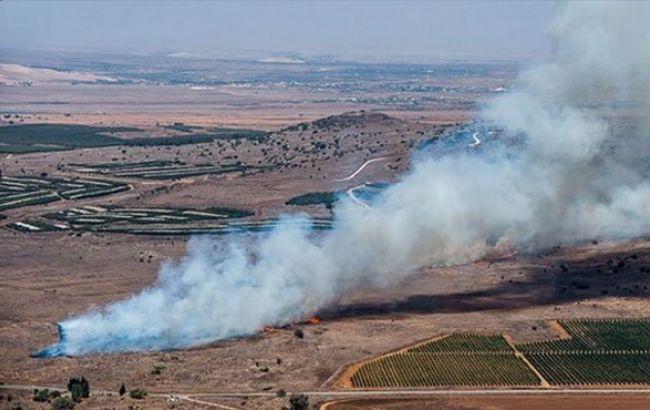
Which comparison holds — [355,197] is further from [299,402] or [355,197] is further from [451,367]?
[299,402]

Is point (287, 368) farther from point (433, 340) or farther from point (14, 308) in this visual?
point (14, 308)

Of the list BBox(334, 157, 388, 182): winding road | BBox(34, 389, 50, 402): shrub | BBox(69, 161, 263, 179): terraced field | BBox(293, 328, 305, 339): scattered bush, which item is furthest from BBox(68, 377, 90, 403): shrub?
BBox(69, 161, 263, 179): terraced field

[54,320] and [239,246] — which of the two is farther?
[239,246]

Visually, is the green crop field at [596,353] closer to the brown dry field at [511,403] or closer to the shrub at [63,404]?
the brown dry field at [511,403]

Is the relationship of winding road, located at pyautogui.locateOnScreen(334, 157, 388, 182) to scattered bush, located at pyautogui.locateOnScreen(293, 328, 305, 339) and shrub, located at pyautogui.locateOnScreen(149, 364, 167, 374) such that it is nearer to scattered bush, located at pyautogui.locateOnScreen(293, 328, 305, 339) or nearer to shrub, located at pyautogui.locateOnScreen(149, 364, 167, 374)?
scattered bush, located at pyautogui.locateOnScreen(293, 328, 305, 339)

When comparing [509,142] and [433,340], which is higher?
[509,142]

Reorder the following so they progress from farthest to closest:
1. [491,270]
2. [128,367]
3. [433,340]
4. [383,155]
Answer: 1. [383,155]
2. [491,270]
3. [433,340]
4. [128,367]

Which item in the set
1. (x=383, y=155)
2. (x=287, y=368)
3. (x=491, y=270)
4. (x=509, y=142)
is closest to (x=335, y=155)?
(x=383, y=155)

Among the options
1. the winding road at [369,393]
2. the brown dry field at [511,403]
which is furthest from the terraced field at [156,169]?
the brown dry field at [511,403]
